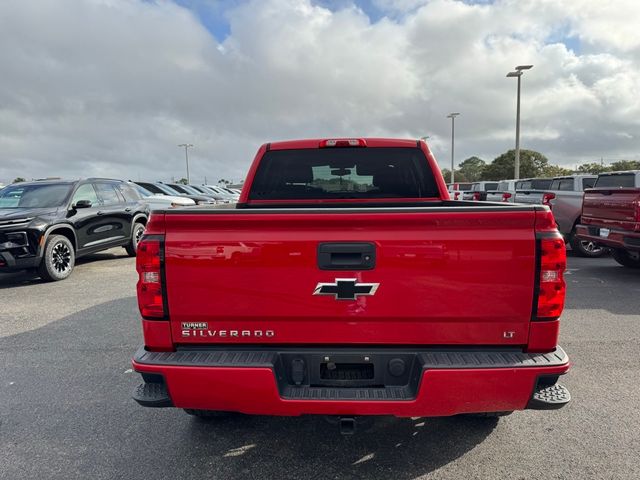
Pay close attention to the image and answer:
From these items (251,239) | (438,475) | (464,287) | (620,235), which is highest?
(251,239)

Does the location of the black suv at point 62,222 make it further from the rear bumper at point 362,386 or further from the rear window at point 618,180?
the rear window at point 618,180

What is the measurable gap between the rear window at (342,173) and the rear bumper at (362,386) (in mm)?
2119

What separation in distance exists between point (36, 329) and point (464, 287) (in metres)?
5.13

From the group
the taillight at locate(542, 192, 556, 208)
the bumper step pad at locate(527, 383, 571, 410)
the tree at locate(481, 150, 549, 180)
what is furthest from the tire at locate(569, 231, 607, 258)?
the tree at locate(481, 150, 549, 180)

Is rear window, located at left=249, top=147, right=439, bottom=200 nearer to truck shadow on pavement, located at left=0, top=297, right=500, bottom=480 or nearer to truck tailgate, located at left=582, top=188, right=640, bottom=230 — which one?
truck shadow on pavement, located at left=0, top=297, right=500, bottom=480

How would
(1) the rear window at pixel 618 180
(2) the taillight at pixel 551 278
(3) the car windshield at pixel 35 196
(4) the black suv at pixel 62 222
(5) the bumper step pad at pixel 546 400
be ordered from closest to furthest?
1. (2) the taillight at pixel 551 278
2. (5) the bumper step pad at pixel 546 400
3. (4) the black suv at pixel 62 222
4. (3) the car windshield at pixel 35 196
5. (1) the rear window at pixel 618 180

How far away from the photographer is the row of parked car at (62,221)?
6.88 metres

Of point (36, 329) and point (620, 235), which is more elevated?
point (620, 235)

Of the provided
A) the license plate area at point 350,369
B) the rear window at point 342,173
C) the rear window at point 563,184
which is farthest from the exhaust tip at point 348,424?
the rear window at point 563,184

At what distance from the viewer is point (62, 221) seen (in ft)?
24.8

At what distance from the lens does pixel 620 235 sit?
6.96 meters

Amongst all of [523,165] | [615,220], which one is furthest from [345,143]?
[523,165]

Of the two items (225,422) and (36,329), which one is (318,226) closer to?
(225,422)

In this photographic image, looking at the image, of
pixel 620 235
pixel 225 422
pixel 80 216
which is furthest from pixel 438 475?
pixel 80 216
